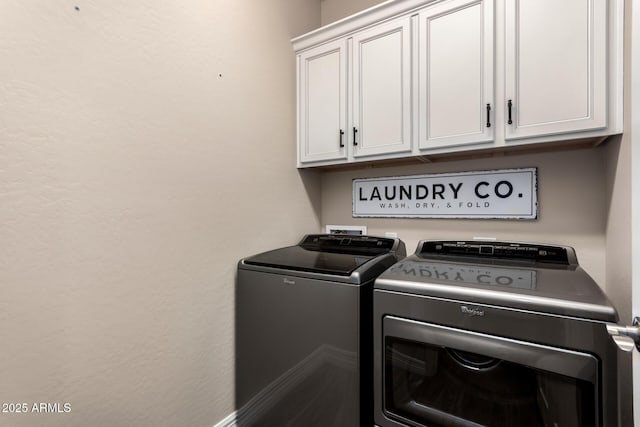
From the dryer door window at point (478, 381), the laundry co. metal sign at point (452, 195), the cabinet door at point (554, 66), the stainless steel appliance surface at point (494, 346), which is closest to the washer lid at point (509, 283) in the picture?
the stainless steel appliance surface at point (494, 346)

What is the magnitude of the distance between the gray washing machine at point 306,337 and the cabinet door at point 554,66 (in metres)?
0.86

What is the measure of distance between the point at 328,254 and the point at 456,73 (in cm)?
106

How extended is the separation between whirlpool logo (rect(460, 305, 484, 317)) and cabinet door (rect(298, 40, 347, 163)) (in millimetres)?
1021

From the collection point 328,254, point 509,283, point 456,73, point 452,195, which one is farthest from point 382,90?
point 509,283

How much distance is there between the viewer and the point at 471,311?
3.10ft

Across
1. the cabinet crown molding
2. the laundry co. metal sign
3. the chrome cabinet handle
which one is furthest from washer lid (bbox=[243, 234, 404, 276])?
the cabinet crown molding

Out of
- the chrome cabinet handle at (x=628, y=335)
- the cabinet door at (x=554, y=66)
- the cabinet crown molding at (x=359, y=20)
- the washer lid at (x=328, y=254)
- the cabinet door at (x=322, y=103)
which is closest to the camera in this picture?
the chrome cabinet handle at (x=628, y=335)

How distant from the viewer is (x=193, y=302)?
131 cm

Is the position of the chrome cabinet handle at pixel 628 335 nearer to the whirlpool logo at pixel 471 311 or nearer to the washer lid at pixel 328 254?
the whirlpool logo at pixel 471 311

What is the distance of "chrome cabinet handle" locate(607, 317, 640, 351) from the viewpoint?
570 millimetres

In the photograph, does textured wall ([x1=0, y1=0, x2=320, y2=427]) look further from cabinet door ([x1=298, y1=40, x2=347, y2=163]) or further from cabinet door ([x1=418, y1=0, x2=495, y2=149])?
cabinet door ([x1=418, y1=0, x2=495, y2=149])

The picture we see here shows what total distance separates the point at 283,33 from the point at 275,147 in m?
0.71

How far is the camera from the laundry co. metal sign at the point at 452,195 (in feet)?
4.88

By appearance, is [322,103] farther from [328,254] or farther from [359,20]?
[328,254]
